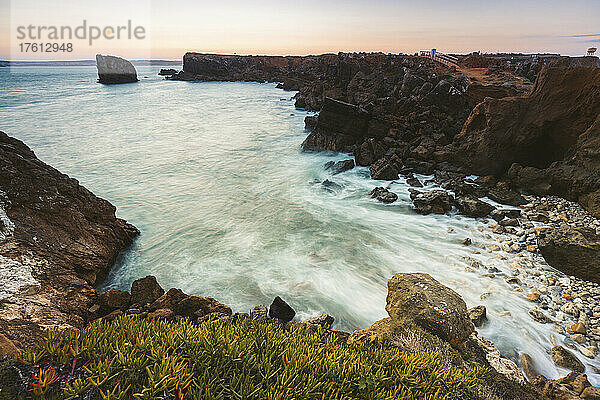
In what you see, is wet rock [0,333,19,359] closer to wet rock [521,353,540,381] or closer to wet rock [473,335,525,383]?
wet rock [473,335,525,383]

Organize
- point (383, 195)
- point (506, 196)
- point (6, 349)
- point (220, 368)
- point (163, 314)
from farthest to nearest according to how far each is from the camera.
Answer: point (383, 195) < point (506, 196) < point (163, 314) < point (220, 368) < point (6, 349)

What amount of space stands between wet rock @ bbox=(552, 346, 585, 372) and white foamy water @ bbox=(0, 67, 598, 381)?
16cm

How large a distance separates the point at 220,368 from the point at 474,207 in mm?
10327

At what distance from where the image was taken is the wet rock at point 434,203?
11066 mm

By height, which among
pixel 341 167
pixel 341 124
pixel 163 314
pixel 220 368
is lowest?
pixel 163 314

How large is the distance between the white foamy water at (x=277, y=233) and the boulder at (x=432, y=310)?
1896 millimetres

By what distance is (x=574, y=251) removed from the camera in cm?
717

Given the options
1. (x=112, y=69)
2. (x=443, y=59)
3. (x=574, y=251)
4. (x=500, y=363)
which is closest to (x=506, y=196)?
(x=574, y=251)

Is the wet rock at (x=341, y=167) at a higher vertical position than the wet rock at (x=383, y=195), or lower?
higher

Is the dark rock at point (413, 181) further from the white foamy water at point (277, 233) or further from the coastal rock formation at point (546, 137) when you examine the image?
the coastal rock formation at point (546, 137)

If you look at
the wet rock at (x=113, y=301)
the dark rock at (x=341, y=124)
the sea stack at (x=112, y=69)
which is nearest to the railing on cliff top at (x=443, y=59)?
the dark rock at (x=341, y=124)

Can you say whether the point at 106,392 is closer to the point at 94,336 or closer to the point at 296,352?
the point at 94,336

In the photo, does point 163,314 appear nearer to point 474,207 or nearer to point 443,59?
point 474,207

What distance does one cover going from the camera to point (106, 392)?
242 cm
